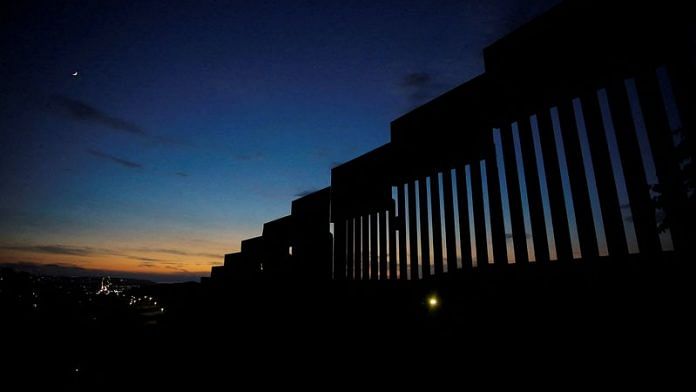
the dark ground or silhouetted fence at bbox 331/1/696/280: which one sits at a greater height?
silhouetted fence at bbox 331/1/696/280

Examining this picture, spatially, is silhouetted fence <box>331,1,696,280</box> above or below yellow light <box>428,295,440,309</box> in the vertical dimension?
above

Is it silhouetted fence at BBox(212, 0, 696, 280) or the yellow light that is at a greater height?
silhouetted fence at BBox(212, 0, 696, 280)

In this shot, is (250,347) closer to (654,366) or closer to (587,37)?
(654,366)

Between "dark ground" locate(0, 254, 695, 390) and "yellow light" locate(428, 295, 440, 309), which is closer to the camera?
"dark ground" locate(0, 254, 695, 390)

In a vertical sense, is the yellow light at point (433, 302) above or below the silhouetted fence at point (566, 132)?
below

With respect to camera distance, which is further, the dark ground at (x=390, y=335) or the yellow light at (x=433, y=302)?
the yellow light at (x=433, y=302)

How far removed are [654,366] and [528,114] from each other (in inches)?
69.5

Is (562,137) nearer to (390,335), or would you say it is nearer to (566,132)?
(566,132)

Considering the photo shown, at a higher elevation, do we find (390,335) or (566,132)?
(566,132)

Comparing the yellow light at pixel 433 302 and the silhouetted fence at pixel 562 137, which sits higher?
the silhouetted fence at pixel 562 137

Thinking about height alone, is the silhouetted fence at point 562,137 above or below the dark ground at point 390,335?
above

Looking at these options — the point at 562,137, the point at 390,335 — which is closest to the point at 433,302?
the point at 390,335

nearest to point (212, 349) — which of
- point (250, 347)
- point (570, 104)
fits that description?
point (250, 347)

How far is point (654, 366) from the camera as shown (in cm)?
145
